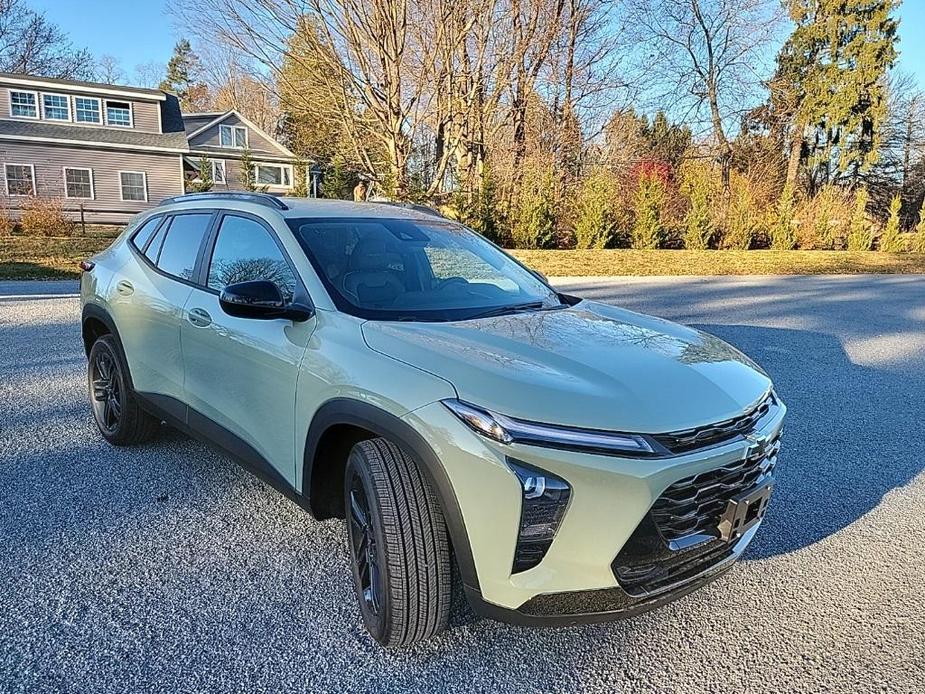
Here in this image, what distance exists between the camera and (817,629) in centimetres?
249

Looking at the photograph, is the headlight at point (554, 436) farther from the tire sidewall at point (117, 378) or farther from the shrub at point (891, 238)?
the shrub at point (891, 238)

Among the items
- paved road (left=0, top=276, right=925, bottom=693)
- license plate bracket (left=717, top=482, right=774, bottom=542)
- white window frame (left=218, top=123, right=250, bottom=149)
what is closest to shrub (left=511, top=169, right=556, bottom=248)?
paved road (left=0, top=276, right=925, bottom=693)

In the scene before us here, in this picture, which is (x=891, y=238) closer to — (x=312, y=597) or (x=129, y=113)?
(x=312, y=597)

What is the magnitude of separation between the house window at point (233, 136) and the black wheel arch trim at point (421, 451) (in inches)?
1378

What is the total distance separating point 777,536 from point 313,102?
16.0 m

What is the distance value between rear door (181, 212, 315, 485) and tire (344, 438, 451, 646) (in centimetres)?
62

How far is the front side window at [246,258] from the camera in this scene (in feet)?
9.69

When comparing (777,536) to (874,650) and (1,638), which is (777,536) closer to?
(874,650)

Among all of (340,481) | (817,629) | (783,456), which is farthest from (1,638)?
(783,456)

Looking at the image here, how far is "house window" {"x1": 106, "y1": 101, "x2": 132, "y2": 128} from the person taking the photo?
28.7 metres

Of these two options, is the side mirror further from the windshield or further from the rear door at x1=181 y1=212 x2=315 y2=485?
Answer: the windshield

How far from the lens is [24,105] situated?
27.0 meters

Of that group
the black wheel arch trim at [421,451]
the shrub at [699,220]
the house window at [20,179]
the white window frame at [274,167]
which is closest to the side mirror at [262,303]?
the black wheel arch trim at [421,451]

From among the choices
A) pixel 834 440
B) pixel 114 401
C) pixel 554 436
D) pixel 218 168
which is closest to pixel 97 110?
pixel 218 168
